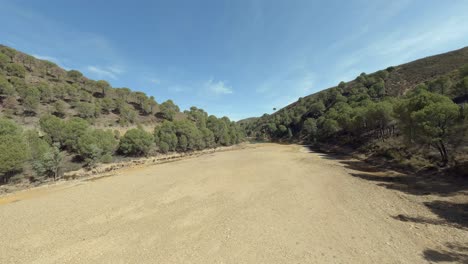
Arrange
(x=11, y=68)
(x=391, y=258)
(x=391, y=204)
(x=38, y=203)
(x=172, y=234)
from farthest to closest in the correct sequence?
1. (x=11, y=68)
2. (x=38, y=203)
3. (x=391, y=204)
4. (x=172, y=234)
5. (x=391, y=258)

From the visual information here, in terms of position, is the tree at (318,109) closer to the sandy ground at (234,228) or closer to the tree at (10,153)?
the sandy ground at (234,228)

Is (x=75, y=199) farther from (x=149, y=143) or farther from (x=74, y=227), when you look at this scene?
(x=149, y=143)

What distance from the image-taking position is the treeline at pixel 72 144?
83.6ft

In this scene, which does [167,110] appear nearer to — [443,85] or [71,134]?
[71,134]

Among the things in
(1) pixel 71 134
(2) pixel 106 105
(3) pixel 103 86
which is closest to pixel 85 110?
(2) pixel 106 105

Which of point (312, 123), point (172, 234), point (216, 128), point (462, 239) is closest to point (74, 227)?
point (172, 234)

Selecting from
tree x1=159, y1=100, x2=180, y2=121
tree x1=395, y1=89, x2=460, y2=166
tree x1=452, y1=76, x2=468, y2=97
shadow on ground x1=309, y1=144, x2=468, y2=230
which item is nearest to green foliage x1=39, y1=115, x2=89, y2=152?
tree x1=159, y1=100, x2=180, y2=121

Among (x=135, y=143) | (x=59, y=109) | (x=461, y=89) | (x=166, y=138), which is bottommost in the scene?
(x=135, y=143)

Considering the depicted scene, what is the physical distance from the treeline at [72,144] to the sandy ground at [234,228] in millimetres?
Result: 14749

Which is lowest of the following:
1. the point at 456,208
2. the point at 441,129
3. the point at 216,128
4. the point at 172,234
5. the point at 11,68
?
the point at 456,208

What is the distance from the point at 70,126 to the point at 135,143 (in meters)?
13.4

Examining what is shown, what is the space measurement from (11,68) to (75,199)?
8535cm

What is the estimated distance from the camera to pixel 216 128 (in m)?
84.6

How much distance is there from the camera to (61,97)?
68062 millimetres
